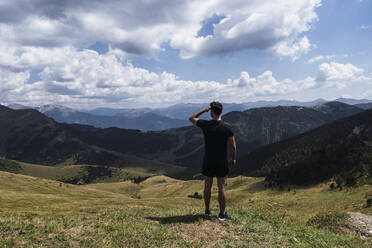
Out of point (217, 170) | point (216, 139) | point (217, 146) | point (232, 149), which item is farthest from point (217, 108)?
point (217, 170)

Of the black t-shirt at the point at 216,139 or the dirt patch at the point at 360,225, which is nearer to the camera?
the black t-shirt at the point at 216,139

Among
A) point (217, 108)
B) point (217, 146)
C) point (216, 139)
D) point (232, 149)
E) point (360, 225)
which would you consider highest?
point (217, 108)

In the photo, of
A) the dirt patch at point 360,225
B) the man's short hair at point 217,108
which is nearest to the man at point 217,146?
the man's short hair at point 217,108

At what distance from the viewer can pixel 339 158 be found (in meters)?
85.1

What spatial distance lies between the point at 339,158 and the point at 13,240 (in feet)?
321

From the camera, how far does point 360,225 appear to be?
14305 mm

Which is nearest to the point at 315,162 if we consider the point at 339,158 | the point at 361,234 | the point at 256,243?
the point at 339,158

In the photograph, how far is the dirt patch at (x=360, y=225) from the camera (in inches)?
524

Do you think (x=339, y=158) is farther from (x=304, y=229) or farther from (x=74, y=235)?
A: (x=74, y=235)

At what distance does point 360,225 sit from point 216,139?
35.0ft

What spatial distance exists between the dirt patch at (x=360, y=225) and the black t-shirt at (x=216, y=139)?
29.0 ft

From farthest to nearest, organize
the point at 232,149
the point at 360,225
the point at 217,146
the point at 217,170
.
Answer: the point at 360,225, the point at 217,170, the point at 217,146, the point at 232,149

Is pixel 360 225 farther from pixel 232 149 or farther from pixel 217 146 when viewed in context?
pixel 217 146

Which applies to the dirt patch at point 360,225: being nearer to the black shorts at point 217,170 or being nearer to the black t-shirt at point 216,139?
the black shorts at point 217,170
